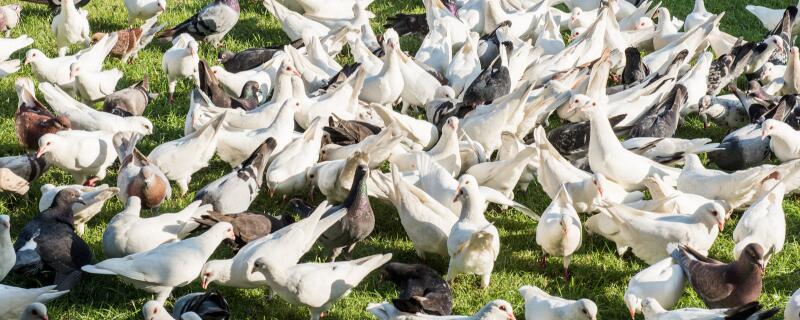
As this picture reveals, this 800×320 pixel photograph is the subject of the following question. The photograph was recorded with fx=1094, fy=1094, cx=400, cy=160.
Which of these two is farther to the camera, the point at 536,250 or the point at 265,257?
the point at 536,250

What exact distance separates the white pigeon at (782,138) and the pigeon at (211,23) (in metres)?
5.53

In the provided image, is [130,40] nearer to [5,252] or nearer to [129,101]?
[129,101]

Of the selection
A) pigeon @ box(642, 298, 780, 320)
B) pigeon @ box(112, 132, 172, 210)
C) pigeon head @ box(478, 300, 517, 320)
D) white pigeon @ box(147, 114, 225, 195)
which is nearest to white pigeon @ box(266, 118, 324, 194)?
white pigeon @ box(147, 114, 225, 195)

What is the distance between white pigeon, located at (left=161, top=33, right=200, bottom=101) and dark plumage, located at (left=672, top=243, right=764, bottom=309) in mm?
5145

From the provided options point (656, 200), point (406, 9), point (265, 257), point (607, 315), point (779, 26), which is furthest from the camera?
point (406, 9)

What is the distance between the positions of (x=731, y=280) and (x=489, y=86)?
340 centimetres

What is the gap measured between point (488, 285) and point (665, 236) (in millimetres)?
1193

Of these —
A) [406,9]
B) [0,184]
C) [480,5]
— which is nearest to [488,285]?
[0,184]

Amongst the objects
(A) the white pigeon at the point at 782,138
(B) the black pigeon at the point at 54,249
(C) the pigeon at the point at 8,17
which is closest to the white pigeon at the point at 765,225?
(A) the white pigeon at the point at 782,138

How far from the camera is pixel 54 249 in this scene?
22.7 feet

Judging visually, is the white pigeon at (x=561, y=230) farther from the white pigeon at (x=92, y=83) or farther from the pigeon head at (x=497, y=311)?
the white pigeon at (x=92, y=83)

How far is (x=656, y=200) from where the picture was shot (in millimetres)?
7566

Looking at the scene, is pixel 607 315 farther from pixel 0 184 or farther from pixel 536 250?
pixel 0 184

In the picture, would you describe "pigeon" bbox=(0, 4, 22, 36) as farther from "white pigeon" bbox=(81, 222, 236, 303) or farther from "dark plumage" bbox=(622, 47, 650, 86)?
"dark plumage" bbox=(622, 47, 650, 86)
